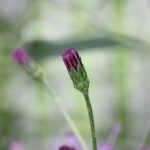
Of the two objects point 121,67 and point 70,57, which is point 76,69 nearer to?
point 70,57

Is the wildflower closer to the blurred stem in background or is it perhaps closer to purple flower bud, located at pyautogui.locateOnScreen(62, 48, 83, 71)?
purple flower bud, located at pyautogui.locateOnScreen(62, 48, 83, 71)

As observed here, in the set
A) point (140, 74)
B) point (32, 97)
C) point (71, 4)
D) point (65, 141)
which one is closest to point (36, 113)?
point (32, 97)

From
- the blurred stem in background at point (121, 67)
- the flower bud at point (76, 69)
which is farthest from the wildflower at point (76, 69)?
the blurred stem in background at point (121, 67)

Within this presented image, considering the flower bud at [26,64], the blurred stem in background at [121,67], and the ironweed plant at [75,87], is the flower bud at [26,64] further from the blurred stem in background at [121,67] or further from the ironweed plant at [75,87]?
the blurred stem in background at [121,67]

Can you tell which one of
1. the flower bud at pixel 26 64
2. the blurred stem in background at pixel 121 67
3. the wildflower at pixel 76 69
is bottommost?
the wildflower at pixel 76 69

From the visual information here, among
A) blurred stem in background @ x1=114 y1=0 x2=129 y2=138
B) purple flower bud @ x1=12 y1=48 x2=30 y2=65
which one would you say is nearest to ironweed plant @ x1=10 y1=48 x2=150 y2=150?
purple flower bud @ x1=12 y1=48 x2=30 y2=65

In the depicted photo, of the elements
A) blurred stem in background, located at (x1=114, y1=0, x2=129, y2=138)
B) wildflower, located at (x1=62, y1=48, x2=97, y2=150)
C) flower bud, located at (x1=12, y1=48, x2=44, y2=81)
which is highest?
blurred stem in background, located at (x1=114, y1=0, x2=129, y2=138)
